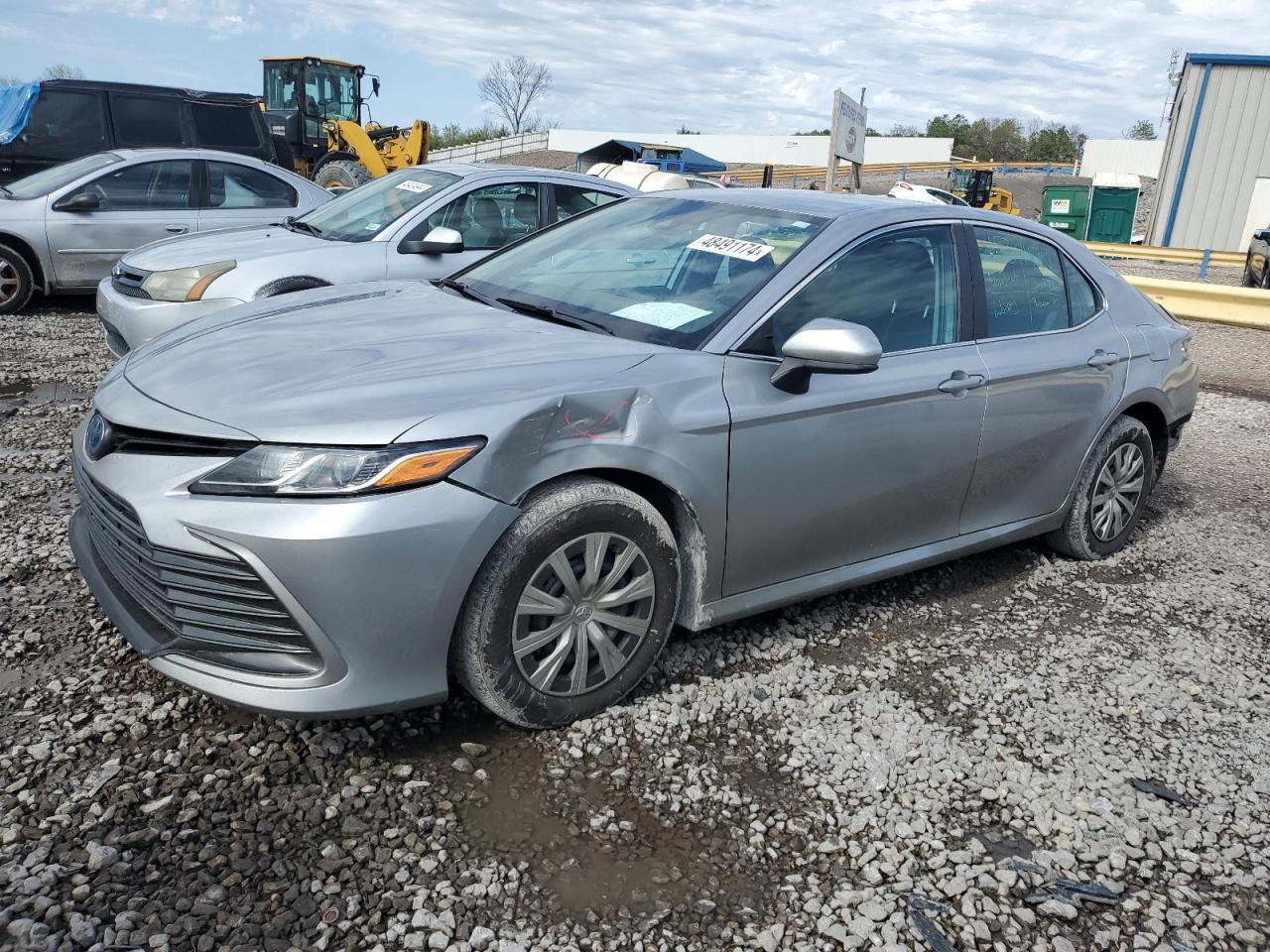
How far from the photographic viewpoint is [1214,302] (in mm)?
11844

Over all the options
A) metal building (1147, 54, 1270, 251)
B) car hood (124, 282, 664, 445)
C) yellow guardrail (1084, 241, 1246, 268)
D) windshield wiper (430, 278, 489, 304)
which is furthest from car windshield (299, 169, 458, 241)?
metal building (1147, 54, 1270, 251)

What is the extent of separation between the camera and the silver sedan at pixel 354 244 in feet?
19.5

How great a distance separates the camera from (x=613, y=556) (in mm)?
2826

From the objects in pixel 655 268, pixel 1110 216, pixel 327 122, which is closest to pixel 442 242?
pixel 655 268

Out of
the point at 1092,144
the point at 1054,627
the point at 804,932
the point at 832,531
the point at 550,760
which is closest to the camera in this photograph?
the point at 804,932

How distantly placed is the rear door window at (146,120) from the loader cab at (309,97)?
9.31m

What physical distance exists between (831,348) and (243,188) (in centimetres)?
792

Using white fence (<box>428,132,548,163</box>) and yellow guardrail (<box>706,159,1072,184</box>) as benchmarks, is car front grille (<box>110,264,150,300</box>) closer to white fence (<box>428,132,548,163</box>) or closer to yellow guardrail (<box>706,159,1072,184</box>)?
yellow guardrail (<box>706,159,1072,184</box>)

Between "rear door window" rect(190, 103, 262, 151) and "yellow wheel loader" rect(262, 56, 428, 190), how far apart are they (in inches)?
296

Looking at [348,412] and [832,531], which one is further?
[832,531]

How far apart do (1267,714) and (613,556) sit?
7.81 ft

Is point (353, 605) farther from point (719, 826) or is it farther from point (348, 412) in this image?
point (719, 826)

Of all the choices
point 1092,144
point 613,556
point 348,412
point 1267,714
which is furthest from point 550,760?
point 1092,144

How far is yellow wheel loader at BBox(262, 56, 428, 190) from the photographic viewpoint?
19.7 m
